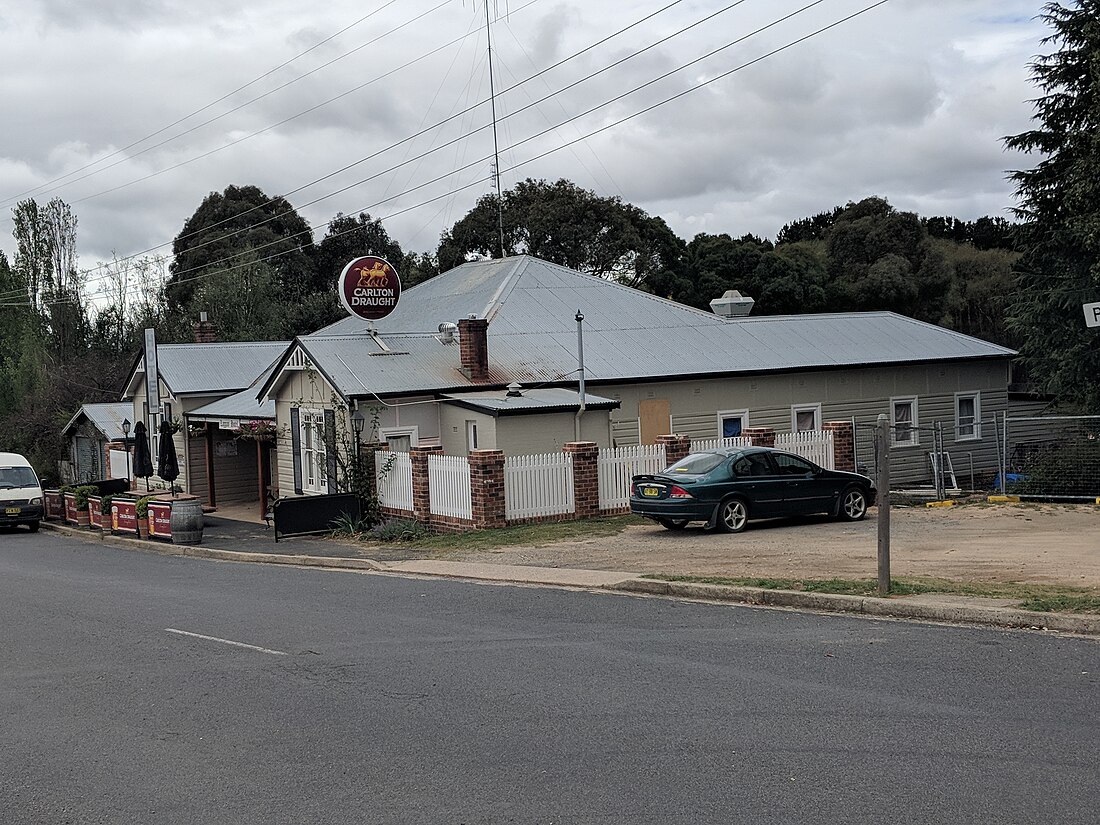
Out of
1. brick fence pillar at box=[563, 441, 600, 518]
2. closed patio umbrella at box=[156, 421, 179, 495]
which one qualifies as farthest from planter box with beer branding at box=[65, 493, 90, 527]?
brick fence pillar at box=[563, 441, 600, 518]

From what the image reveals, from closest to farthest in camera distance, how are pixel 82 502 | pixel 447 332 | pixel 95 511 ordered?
pixel 447 332, pixel 95 511, pixel 82 502

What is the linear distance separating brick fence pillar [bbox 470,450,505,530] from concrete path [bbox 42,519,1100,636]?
2.44 metres

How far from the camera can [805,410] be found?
34.4 meters

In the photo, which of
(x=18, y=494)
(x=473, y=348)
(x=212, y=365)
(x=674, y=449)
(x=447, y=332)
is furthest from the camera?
(x=212, y=365)

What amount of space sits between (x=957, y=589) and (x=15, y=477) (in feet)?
99.4

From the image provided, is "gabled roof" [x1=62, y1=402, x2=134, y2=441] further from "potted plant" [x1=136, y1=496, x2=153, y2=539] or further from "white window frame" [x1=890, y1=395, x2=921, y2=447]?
"white window frame" [x1=890, y1=395, x2=921, y2=447]

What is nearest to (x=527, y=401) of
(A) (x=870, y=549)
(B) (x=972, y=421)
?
(A) (x=870, y=549)

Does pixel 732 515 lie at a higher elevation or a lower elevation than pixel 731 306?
lower

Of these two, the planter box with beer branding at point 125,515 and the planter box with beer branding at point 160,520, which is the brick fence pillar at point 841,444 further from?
the planter box with beer branding at point 125,515

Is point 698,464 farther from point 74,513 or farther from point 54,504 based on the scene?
point 54,504

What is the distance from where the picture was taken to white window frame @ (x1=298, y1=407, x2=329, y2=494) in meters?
28.8

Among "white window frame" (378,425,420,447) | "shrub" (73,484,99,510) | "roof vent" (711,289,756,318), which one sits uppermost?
"roof vent" (711,289,756,318)

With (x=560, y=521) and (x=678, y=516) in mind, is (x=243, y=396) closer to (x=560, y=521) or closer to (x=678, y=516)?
(x=560, y=521)

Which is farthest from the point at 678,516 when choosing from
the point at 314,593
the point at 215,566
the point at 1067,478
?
the point at 1067,478
